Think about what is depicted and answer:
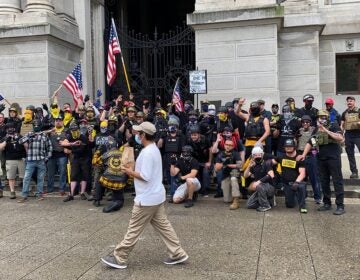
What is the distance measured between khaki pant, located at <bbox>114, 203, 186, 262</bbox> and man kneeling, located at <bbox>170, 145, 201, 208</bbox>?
3354 mm

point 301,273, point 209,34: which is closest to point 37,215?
point 301,273

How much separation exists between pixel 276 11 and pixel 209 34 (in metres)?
2.09

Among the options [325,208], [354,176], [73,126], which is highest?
[73,126]

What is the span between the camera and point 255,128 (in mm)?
9086

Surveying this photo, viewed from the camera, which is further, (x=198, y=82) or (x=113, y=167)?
(x=198, y=82)

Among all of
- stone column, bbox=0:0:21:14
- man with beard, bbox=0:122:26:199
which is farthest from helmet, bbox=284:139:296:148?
stone column, bbox=0:0:21:14

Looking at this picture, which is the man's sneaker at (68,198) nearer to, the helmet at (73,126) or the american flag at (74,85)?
the helmet at (73,126)

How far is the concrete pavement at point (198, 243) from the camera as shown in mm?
5203

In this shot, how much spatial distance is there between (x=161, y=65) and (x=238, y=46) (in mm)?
4054

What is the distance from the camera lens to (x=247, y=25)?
13.6m

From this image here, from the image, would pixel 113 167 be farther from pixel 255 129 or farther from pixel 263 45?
pixel 263 45

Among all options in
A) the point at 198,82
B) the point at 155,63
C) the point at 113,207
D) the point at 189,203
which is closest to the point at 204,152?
the point at 189,203

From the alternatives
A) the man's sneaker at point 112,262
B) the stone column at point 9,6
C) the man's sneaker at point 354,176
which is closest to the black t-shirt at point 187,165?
the man's sneaker at point 354,176

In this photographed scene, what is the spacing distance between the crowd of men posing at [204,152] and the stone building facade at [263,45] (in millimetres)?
3313
